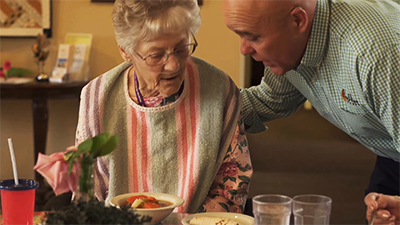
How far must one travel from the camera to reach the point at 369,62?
68.1 inches

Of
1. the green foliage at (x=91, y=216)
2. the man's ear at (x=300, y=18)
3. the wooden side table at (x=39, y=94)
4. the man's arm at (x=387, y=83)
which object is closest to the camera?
the green foliage at (x=91, y=216)

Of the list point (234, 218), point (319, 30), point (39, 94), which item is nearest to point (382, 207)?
point (234, 218)

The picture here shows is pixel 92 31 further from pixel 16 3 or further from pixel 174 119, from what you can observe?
pixel 174 119

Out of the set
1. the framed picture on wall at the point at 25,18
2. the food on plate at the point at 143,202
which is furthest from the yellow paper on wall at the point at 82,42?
the food on plate at the point at 143,202

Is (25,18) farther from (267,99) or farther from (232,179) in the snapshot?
(232,179)

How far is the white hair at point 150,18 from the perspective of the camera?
1799 mm

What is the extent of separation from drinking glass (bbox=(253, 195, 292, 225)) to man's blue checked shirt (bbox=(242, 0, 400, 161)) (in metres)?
0.66

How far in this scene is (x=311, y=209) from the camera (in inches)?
50.1

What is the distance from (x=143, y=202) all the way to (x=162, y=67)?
0.51 metres

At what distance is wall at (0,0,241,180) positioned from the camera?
482 cm

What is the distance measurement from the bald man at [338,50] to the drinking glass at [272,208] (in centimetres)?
66

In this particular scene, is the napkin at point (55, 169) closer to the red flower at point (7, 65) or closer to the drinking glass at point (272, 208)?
the drinking glass at point (272, 208)

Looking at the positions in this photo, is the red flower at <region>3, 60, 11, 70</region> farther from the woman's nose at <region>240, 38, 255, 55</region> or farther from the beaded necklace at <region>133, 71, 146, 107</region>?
the woman's nose at <region>240, 38, 255, 55</region>

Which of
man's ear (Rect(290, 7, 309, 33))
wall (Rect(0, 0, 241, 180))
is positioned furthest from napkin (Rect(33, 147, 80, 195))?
wall (Rect(0, 0, 241, 180))
